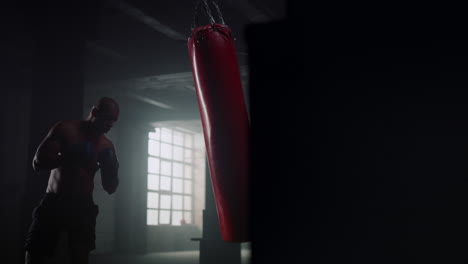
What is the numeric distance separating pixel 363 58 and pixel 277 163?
438 millimetres

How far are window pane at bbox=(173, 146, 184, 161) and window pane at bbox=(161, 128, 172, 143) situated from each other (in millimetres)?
473

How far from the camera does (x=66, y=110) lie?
5.40m

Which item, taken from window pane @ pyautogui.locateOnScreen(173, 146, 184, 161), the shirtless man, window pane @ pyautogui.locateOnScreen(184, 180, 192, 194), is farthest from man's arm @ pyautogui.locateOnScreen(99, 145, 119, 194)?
window pane @ pyautogui.locateOnScreen(184, 180, 192, 194)

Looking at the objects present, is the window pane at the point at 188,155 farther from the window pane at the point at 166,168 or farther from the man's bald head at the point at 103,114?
the man's bald head at the point at 103,114

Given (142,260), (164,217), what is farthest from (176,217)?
(142,260)

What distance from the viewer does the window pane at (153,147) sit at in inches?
531

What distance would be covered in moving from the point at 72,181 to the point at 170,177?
1135cm

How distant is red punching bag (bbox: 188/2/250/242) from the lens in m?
1.99

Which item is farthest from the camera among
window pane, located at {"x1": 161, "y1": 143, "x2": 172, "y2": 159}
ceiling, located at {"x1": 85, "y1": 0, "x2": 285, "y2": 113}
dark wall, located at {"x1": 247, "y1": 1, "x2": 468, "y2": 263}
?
window pane, located at {"x1": 161, "y1": 143, "x2": 172, "y2": 159}

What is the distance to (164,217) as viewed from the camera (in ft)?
46.9

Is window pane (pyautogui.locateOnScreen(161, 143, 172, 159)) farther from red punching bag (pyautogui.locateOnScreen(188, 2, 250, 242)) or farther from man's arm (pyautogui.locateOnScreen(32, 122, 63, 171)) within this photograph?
red punching bag (pyautogui.locateOnScreen(188, 2, 250, 242))

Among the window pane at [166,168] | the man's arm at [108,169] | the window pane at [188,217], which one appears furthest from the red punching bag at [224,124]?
the window pane at [188,217]

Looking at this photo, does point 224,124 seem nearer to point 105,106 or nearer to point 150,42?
point 105,106

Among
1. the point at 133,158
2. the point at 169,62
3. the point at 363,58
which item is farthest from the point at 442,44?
the point at 133,158
